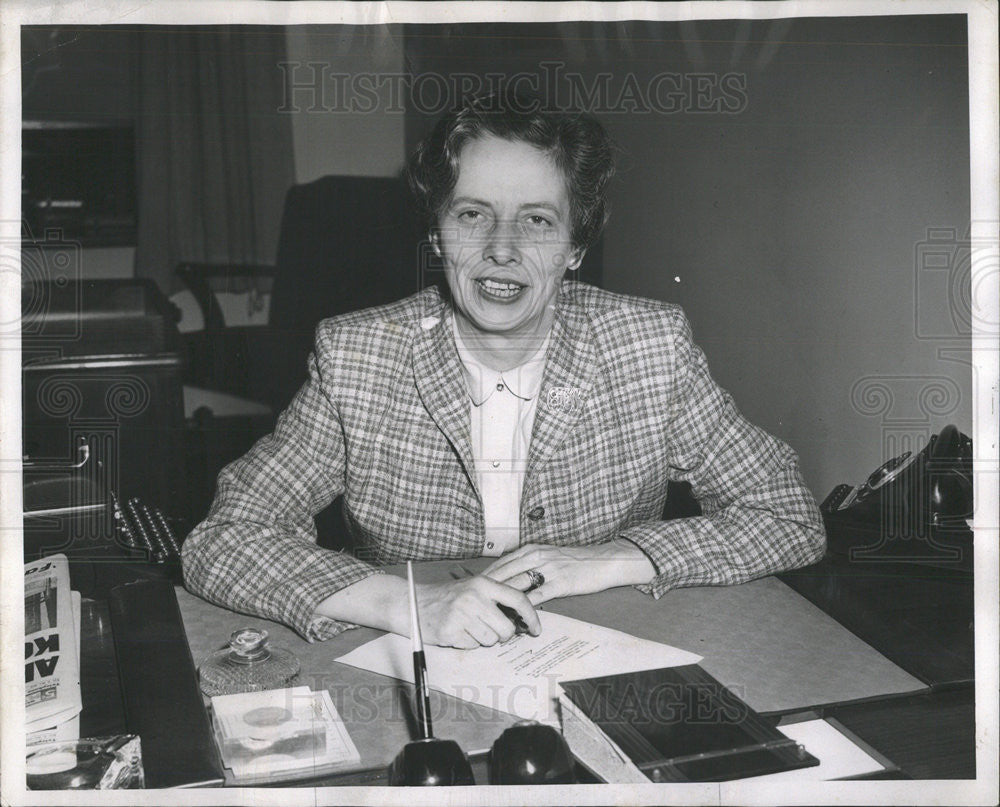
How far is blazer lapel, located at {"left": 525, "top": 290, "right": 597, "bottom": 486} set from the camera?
4.97 feet

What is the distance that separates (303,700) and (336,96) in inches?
70.2

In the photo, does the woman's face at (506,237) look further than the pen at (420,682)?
Yes

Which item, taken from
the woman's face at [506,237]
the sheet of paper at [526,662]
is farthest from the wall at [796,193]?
the sheet of paper at [526,662]

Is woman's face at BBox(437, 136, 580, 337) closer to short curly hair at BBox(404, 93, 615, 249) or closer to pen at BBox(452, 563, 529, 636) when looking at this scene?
short curly hair at BBox(404, 93, 615, 249)

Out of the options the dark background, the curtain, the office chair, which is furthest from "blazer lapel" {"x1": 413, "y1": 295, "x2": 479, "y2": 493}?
the curtain

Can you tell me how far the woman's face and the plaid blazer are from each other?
0.07 m

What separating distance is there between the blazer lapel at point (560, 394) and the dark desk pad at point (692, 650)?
0.30 meters

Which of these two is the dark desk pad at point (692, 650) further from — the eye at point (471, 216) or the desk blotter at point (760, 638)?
the eye at point (471, 216)

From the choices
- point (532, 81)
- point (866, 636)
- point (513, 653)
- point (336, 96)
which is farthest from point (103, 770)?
point (336, 96)

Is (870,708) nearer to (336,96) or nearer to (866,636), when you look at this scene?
(866,636)

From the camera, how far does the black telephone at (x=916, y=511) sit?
46.1 inches

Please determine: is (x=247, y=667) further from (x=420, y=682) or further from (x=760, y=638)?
(x=760, y=638)

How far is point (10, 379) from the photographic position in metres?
1.09

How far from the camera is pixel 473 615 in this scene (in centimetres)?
107
